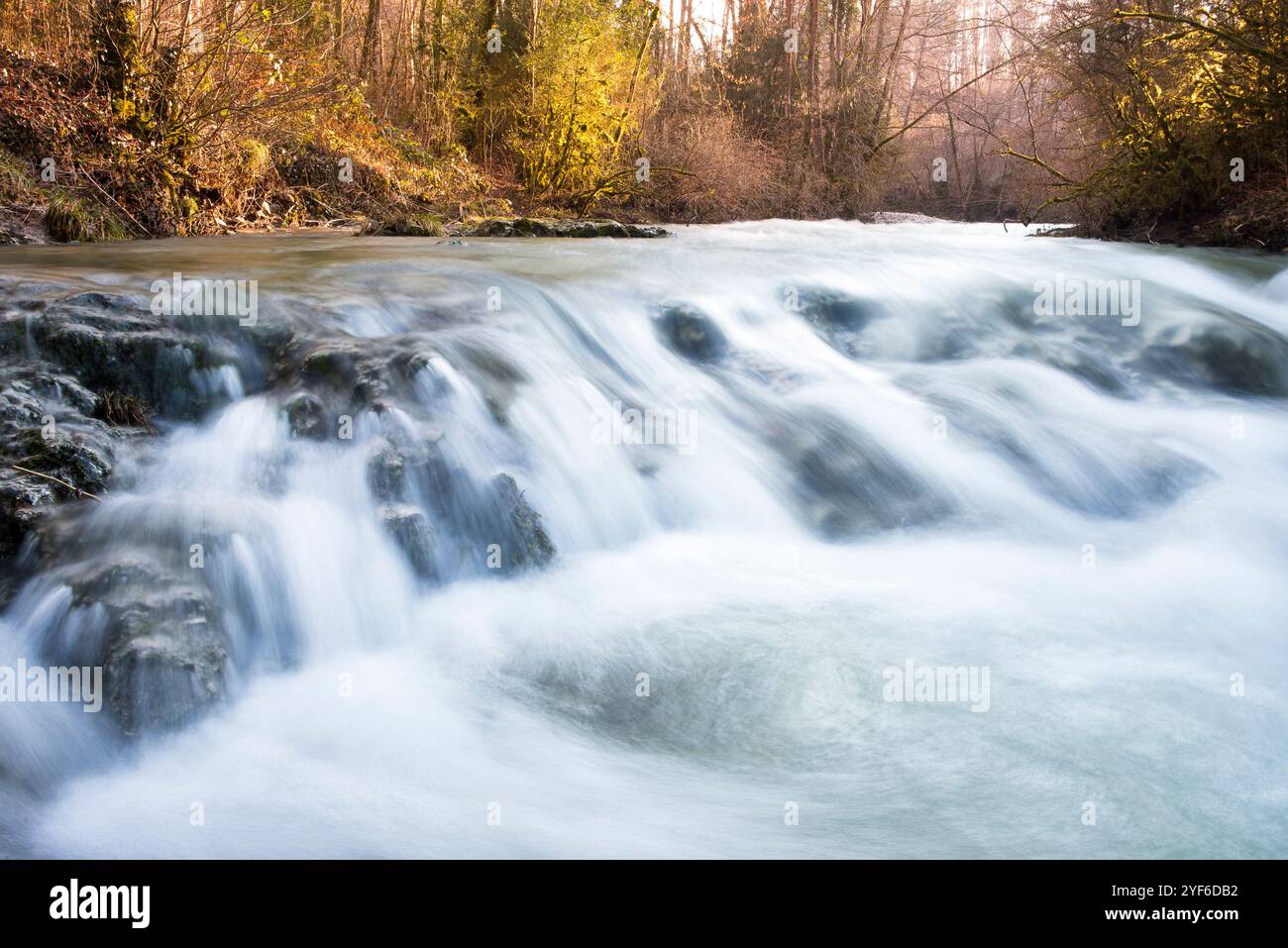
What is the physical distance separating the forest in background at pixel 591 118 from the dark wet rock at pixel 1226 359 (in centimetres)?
352

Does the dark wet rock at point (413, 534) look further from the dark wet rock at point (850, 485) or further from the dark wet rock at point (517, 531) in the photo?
the dark wet rock at point (850, 485)

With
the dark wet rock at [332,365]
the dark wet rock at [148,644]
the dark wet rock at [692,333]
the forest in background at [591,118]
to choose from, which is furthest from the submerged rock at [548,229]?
the dark wet rock at [148,644]

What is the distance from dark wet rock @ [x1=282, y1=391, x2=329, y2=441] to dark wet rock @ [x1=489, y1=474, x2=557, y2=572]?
0.85 metres

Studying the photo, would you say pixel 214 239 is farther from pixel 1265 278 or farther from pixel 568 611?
pixel 1265 278

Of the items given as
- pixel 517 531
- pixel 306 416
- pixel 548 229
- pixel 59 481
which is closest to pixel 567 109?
pixel 548 229

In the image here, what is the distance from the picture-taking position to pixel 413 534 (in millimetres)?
4184

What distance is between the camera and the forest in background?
955 centimetres

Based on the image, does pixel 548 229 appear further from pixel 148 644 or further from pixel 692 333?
pixel 148 644

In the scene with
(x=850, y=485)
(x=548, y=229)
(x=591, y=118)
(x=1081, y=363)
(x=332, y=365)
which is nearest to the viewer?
(x=332, y=365)

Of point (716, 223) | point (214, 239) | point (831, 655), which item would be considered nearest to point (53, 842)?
point (831, 655)

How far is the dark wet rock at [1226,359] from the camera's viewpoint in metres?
6.90

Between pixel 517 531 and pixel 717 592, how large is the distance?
93cm
